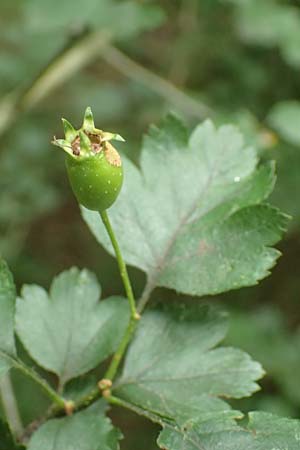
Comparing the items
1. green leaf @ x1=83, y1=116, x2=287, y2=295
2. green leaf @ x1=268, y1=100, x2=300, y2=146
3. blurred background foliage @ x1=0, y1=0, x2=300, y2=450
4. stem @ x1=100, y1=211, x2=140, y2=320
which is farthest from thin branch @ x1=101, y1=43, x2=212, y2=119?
stem @ x1=100, y1=211, x2=140, y2=320

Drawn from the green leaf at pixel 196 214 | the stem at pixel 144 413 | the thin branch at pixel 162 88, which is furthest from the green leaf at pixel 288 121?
the stem at pixel 144 413

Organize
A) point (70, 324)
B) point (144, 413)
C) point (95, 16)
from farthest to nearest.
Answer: point (95, 16) < point (70, 324) < point (144, 413)

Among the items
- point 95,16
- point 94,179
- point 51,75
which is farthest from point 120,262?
point 51,75

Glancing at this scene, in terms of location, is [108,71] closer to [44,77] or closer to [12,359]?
[44,77]

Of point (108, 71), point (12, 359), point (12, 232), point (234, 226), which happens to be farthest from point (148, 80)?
point (12, 359)

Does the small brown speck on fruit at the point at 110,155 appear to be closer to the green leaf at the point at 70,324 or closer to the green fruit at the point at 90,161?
the green fruit at the point at 90,161

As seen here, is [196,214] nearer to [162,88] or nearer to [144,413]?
[144,413]
